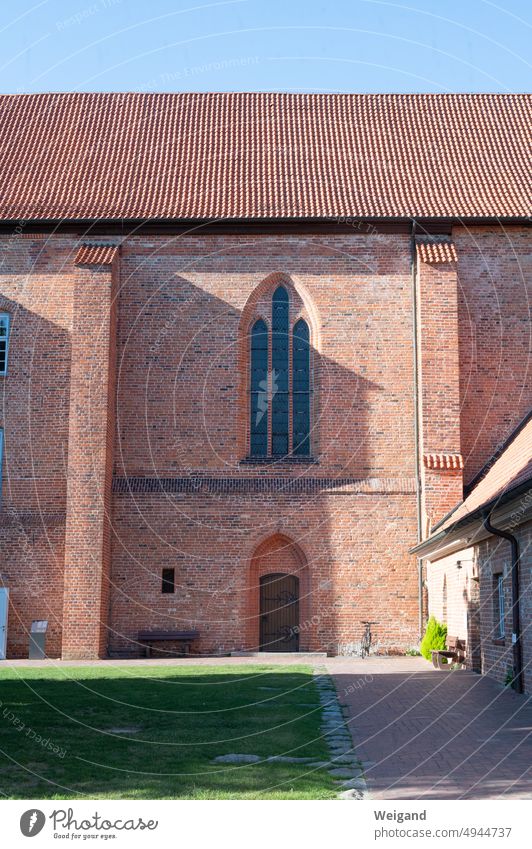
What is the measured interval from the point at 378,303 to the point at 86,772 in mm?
17663

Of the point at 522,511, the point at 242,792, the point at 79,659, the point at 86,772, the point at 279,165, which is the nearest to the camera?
the point at 242,792

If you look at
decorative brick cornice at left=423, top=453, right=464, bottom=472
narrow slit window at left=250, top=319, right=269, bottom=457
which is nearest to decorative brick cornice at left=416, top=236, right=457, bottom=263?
narrow slit window at left=250, top=319, right=269, bottom=457

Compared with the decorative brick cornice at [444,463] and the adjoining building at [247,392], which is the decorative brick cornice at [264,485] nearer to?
the adjoining building at [247,392]

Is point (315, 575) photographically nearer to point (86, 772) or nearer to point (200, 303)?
point (200, 303)

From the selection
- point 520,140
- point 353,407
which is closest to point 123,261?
point 353,407

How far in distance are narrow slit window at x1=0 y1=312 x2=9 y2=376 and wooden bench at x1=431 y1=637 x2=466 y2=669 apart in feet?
40.6

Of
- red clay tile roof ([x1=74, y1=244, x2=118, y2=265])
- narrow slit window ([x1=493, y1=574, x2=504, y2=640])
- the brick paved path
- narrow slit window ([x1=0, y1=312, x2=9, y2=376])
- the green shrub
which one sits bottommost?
the brick paved path

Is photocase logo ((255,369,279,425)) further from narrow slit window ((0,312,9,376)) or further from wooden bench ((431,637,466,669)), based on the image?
wooden bench ((431,637,466,669))

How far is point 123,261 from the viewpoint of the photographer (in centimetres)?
2470

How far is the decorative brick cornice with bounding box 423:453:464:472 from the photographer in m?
22.8

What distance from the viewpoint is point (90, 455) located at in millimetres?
22906

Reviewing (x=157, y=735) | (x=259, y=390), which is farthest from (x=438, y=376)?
(x=157, y=735)
